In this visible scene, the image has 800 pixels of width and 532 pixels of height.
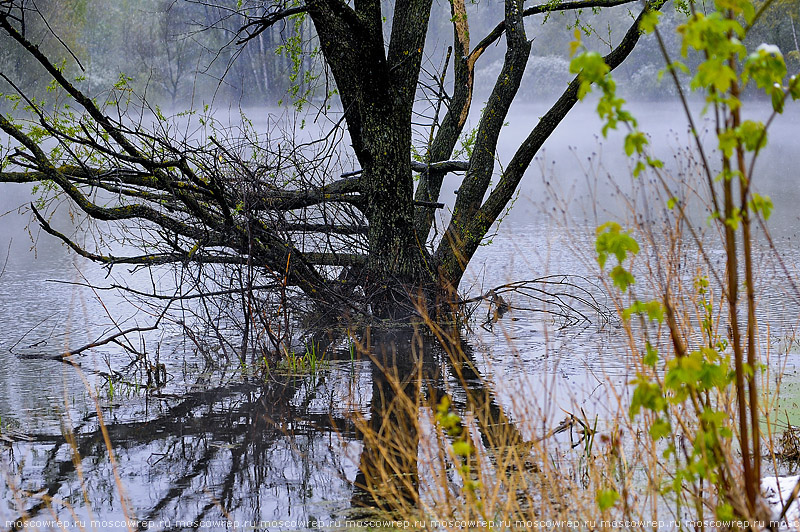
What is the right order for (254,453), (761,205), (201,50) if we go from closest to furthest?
(761,205) < (254,453) < (201,50)

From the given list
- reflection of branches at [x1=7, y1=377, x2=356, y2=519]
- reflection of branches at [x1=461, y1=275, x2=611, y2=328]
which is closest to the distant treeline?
reflection of branches at [x1=461, y1=275, x2=611, y2=328]

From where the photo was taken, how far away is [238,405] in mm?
5578

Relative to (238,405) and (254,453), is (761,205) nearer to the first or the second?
(254,453)

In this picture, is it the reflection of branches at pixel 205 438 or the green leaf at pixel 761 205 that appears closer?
the green leaf at pixel 761 205

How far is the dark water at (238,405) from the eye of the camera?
12.9 ft

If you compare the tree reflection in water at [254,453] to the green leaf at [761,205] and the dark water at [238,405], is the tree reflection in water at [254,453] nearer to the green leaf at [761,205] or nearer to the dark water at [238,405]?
the dark water at [238,405]

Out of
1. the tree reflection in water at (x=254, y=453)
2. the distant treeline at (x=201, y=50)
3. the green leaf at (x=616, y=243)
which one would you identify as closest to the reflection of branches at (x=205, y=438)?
the tree reflection in water at (x=254, y=453)

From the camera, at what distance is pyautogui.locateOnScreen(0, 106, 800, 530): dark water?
395cm

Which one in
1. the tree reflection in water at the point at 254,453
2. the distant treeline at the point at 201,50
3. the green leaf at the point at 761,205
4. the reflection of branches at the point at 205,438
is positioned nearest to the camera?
the green leaf at the point at 761,205

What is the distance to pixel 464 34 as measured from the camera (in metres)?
9.34

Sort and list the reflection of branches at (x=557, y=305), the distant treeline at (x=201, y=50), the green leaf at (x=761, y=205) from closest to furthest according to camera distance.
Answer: the green leaf at (x=761, y=205)
the reflection of branches at (x=557, y=305)
the distant treeline at (x=201, y=50)


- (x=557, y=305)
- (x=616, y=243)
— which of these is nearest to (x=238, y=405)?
(x=557, y=305)

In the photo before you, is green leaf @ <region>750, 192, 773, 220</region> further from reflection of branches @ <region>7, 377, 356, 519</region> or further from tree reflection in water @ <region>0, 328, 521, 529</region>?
reflection of branches @ <region>7, 377, 356, 519</region>

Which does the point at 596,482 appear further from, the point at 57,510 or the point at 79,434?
the point at 79,434
